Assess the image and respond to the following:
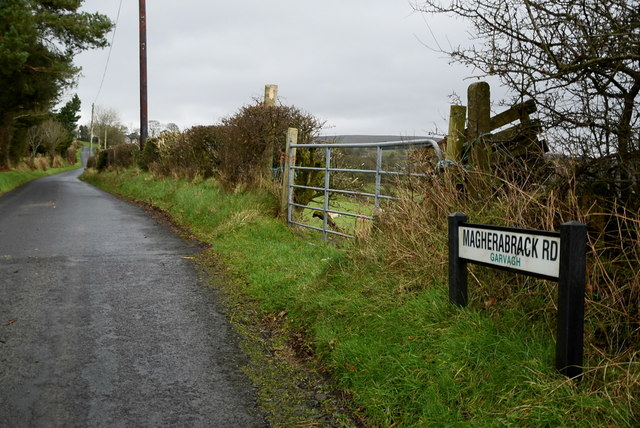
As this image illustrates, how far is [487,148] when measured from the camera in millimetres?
5660

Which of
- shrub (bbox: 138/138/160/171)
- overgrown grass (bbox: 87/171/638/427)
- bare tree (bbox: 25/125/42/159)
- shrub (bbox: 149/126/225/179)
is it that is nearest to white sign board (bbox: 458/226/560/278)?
overgrown grass (bbox: 87/171/638/427)

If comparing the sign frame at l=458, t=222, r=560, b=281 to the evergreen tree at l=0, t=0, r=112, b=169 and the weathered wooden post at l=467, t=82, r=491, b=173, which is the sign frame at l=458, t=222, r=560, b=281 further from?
the evergreen tree at l=0, t=0, r=112, b=169

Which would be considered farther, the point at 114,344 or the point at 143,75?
the point at 143,75

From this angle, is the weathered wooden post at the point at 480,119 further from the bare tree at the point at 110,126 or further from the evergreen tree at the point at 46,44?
the bare tree at the point at 110,126

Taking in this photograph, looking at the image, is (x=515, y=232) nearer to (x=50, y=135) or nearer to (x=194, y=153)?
(x=194, y=153)

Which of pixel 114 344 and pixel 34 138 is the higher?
pixel 34 138

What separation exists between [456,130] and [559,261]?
10.1ft

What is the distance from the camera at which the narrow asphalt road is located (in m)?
3.81

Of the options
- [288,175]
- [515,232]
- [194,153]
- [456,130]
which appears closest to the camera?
[515,232]

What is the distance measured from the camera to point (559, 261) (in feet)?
10.7

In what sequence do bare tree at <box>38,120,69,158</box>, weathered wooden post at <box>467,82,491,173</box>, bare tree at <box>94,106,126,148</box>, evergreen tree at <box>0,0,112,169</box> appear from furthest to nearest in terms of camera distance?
bare tree at <box>94,106,126,148</box>
bare tree at <box>38,120,69,158</box>
evergreen tree at <box>0,0,112,169</box>
weathered wooden post at <box>467,82,491,173</box>

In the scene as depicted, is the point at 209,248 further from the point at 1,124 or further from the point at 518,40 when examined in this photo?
the point at 1,124

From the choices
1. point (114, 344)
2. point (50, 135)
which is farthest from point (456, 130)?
point (50, 135)

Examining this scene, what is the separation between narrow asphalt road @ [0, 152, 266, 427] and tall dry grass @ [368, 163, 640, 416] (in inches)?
71.4
